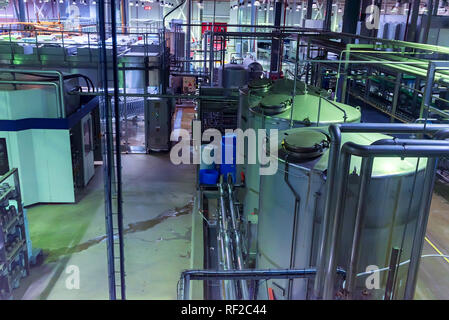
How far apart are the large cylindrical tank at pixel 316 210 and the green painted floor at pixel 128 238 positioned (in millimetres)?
2659

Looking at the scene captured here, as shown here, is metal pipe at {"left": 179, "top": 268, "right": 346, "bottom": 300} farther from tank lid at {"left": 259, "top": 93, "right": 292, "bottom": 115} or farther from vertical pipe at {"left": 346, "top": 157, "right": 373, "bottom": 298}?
tank lid at {"left": 259, "top": 93, "right": 292, "bottom": 115}

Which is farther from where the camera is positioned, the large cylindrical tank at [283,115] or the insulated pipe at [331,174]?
the large cylindrical tank at [283,115]

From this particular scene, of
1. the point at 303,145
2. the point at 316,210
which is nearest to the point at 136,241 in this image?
the point at 303,145

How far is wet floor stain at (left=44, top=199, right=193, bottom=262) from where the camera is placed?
782 centimetres

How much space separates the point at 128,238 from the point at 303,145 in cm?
507

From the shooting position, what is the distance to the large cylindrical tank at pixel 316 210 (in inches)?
154

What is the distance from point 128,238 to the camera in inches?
332

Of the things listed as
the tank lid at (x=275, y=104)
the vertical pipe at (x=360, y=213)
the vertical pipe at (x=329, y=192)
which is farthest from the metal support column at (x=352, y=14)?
the vertical pipe at (x=360, y=213)

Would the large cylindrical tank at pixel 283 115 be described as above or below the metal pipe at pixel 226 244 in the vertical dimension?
above

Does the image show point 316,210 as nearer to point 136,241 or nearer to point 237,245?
point 237,245

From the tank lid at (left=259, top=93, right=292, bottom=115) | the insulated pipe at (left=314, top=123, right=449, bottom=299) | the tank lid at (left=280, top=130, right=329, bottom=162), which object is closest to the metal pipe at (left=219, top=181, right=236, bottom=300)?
the tank lid at (left=280, top=130, right=329, bottom=162)

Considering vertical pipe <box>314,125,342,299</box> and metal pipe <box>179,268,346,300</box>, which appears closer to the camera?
vertical pipe <box>314,125,342,299</box>

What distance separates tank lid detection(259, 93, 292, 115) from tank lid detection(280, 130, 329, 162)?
1.52 metres

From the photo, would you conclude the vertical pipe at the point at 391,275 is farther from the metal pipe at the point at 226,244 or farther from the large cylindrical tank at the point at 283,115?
the large cylindrical tank at the point at 283,115
